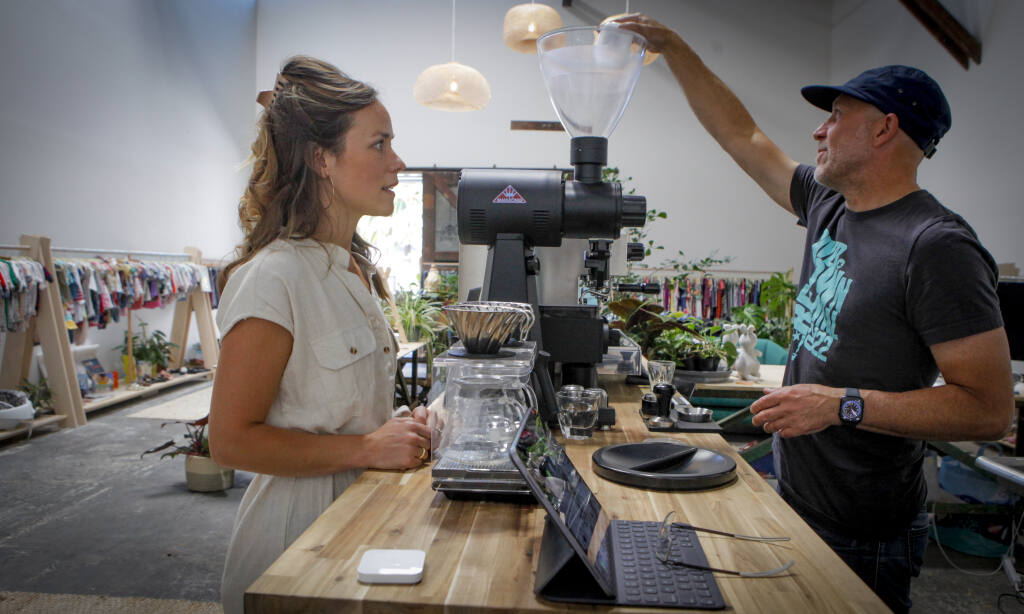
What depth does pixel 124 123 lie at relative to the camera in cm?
619

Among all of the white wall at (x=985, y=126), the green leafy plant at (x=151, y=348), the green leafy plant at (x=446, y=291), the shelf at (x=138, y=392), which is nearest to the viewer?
the white wall at (x=985, y=126)

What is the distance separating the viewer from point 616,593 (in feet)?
2.69

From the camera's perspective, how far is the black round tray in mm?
1189

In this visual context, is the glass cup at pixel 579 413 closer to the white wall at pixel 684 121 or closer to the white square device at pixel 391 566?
the white square device at pixel 391 566

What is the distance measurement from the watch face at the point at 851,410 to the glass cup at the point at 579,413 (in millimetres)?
517

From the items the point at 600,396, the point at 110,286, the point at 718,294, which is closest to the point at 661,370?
the point at 600,396

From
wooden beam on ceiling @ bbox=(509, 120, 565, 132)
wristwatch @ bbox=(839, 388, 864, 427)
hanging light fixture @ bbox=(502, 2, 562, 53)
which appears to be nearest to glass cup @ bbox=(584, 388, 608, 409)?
wristwatch @ bbox=(839, 388, 864, 427)

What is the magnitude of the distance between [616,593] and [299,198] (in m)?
0.97

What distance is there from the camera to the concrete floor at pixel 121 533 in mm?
2695

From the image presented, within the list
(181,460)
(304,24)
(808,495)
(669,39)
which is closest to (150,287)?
(181,460)

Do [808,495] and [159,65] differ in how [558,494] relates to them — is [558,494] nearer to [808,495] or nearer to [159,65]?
[808,495]

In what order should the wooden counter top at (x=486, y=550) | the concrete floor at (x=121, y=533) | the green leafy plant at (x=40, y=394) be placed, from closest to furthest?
the wooden counter top at (x=486, y=550) → the concrete floor at (x=121, y=533) → the green leafy plant at (x=40, y=394)

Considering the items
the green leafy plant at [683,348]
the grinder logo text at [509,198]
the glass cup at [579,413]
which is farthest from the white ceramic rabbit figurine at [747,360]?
the grinder logo text at [509,198]

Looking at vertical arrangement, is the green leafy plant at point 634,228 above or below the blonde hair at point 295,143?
above
